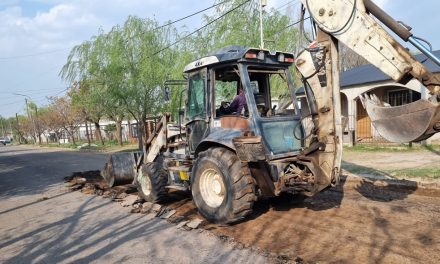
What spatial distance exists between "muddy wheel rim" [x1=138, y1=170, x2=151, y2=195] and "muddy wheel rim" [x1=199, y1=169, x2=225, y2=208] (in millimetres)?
2069

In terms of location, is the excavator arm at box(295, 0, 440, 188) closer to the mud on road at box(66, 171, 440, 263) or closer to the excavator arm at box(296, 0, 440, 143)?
the excavator arm at box(296, 0, 440, 143)

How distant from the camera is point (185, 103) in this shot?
7.60 meters

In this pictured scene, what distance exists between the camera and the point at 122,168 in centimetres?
1031

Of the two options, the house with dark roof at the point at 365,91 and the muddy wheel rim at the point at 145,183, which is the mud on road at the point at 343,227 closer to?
the muddy wheel rim at the point at 145,183

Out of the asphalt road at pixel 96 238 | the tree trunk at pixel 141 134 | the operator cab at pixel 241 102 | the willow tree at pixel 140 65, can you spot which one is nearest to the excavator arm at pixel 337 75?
the operator cab at pixel 241 102

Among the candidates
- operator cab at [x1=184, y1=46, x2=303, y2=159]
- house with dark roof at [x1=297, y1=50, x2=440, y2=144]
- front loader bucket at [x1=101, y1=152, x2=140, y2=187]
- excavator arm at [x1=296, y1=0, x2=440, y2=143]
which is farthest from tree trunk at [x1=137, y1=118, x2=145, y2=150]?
house with dark roof at [x1=297, y1=50, x2=440, y2=144]

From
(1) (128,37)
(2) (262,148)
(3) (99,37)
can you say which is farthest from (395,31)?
(3) (99,37)

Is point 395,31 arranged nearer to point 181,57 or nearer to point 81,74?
point 181,57

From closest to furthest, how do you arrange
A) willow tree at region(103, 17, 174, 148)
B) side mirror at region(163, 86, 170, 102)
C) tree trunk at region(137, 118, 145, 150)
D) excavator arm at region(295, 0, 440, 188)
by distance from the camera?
excavator arm at region(295, 0, 440, 188)
side mirror at region(163, 86, 170, 102)
tree trunk at region(137, 118, 145, 150)
willow tree at region(103, 17, 174, 148)

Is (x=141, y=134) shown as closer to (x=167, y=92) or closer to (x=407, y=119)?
(x=167, y=92)

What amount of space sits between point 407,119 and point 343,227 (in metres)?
1.93

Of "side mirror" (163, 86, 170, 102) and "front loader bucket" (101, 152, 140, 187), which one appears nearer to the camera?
"side mirror" (163, 86, 170, 102)

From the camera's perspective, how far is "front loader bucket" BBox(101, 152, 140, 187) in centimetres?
1025

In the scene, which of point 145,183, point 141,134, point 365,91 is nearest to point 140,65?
point 141,134
